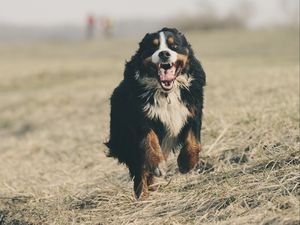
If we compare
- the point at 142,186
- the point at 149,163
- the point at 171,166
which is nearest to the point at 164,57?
the point at 149,163

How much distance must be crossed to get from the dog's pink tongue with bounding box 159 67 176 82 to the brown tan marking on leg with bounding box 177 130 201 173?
566 millimetres

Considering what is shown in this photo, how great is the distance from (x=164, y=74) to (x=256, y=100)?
5734mm

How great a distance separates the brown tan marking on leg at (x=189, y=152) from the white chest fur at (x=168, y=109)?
0.19 meters

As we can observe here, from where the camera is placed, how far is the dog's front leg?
240 inches

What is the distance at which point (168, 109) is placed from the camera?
612 centimetres

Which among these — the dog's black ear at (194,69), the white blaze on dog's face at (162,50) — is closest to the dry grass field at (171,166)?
the dog's black ear at (194,69)

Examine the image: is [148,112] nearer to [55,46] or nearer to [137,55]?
[137,55]

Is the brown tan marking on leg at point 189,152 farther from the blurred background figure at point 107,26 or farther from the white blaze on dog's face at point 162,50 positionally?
the blurred background figure at point 107,26

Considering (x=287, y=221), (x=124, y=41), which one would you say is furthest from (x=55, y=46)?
(x=287, y=221)

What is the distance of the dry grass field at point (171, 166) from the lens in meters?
5.63

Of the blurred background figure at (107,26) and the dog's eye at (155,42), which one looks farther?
the blurred background figure at (107,26)

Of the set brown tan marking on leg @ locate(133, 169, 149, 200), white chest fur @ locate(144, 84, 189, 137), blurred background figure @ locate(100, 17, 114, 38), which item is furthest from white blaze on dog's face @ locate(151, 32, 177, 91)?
blurred background figure @ locate(100, 17, 114, 38)

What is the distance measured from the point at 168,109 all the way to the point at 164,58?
50 cm

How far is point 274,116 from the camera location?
28.9 ft
